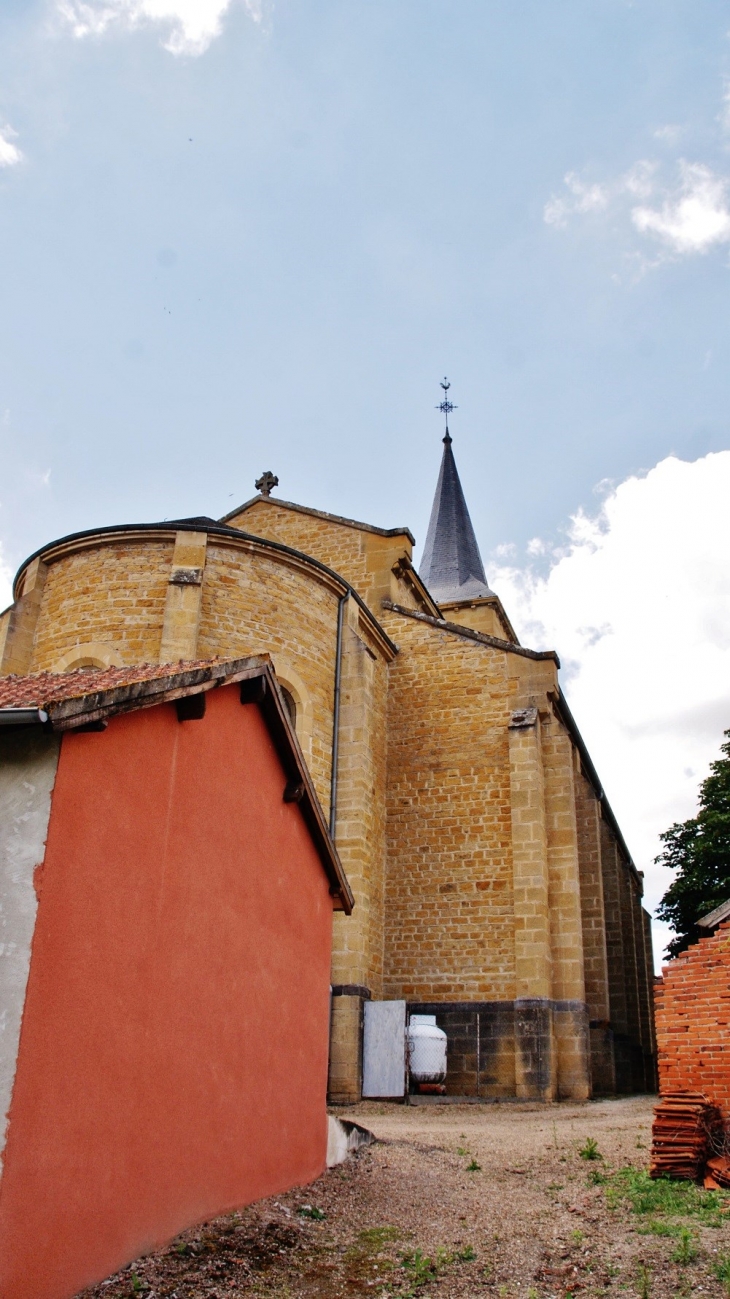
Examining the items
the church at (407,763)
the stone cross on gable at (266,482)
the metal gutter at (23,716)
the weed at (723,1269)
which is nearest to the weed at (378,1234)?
the weed at (723,1269)

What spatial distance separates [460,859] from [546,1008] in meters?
2.81

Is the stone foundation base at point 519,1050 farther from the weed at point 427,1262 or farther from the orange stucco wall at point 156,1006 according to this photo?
the weed at point 427,1262

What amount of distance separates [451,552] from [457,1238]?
90.4 ft

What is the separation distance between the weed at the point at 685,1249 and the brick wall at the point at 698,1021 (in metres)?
2.21

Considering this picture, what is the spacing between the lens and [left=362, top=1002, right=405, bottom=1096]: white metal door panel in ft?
46.4

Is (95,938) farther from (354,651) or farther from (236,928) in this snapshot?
(354,651)

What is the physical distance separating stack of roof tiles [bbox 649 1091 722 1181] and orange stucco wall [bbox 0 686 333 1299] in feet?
8.58

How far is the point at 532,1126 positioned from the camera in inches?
460

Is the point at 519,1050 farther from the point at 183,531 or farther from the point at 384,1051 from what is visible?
the point at 183,531

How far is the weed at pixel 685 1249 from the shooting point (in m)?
5.13

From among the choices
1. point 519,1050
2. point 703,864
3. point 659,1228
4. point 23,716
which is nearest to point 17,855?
point 23,716

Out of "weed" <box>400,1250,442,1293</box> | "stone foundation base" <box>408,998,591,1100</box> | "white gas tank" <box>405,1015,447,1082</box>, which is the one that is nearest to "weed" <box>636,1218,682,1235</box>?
"weed" <box>400,1250,442,1293</box>

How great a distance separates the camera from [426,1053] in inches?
579

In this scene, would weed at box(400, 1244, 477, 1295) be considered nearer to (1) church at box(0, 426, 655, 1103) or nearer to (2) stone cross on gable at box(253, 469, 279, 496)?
(1) church at box(0, 426, 655, 1103)
